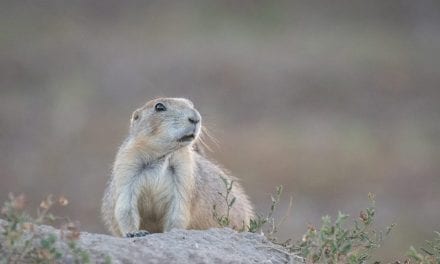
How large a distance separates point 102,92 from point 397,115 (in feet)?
24.1

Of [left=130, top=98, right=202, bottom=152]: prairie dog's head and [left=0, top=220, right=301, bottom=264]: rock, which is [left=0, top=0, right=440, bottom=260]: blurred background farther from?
[left=0, top=220, right=301, bottom=264]: rock

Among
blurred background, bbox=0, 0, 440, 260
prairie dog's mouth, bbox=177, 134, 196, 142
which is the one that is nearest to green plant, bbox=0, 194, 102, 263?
prairie dog's mouth, bbox=177, 134, 196, 142

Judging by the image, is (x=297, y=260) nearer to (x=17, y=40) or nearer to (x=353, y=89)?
(x=353, y=89)

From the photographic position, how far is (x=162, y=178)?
36.3ft

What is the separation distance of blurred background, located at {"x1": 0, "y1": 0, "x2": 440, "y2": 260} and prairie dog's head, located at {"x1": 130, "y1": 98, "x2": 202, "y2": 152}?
37.0ft

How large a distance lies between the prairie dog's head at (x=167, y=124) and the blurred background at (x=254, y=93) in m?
11.3

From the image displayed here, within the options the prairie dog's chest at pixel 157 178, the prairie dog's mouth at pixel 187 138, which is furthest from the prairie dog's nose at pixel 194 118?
the prairie dog's chest at pixel 157 178

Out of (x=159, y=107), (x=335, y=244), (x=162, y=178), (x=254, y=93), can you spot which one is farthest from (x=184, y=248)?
(x=254, y=93)

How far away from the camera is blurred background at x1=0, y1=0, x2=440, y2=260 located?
90.3ft

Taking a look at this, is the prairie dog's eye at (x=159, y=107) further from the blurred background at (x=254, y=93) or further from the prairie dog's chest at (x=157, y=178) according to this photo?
the blurred background at (x=254, y=93)

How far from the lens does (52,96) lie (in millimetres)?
32750

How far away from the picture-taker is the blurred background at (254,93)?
27.5m

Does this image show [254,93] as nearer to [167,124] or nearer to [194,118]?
[167,124]

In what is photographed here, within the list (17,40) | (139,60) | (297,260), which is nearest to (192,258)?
(297,260)
